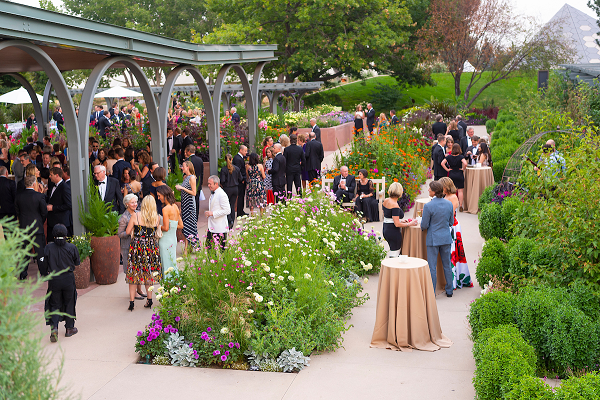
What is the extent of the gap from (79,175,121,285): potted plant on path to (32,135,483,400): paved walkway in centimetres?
173

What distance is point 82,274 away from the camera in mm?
8578

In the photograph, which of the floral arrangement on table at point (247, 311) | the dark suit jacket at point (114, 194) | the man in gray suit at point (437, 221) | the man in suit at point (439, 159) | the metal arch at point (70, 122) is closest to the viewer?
the floral arrangement on table at point (247, 311)

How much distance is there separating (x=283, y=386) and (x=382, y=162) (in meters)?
8.28

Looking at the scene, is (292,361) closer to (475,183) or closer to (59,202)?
(59,202)

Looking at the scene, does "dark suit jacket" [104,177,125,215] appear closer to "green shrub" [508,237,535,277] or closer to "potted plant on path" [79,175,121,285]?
"potted plant on path" [79,175,121,285]

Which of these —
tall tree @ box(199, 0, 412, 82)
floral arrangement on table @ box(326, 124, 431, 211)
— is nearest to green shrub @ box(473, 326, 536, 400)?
floral arrangement on table @ box(326, 124, 431, 211)

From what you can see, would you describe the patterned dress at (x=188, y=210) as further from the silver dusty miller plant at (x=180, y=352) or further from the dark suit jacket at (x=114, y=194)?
the silver dusty miller plant at (x=180, y=352)

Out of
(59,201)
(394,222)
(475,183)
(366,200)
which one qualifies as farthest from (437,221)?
(475,183)

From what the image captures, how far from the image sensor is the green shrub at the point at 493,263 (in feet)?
24.6

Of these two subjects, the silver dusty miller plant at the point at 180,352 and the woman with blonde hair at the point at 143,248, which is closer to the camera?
the silver dusty miller plant at the point at 180,352

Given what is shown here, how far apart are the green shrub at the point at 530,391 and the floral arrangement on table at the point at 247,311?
2.23 m

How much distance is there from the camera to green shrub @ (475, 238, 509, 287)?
→ 7.50 metres

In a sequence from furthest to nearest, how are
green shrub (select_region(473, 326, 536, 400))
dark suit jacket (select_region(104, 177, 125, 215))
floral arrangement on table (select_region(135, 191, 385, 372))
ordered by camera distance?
dark suit jacket (select_region(104, 177, 125, 215)), floral arrangement on table (select_region(135, 191, 385, 372)), green shrub (select_region(473, 326, 536, 400))

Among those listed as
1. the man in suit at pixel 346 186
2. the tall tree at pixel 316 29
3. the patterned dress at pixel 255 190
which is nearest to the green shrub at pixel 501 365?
the man in suit at pixel 346 186
